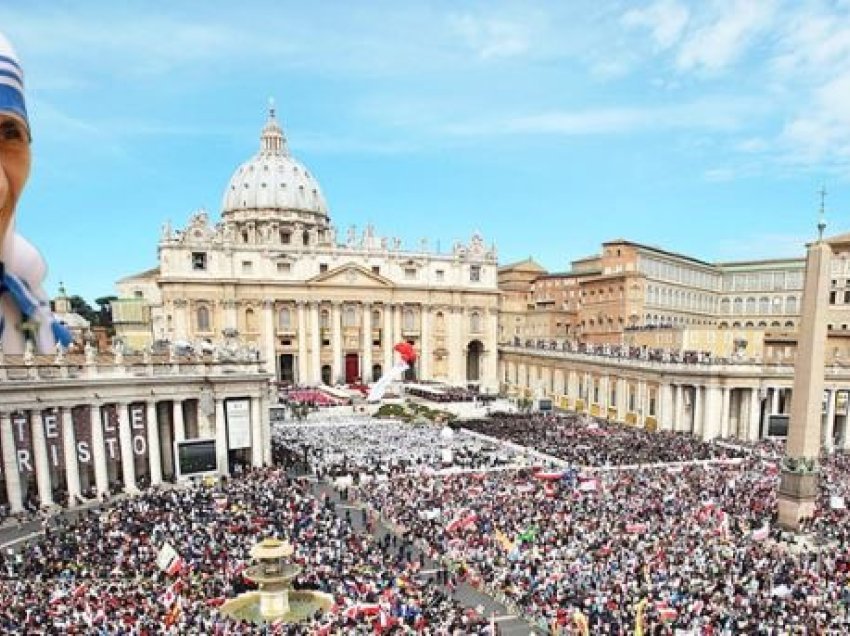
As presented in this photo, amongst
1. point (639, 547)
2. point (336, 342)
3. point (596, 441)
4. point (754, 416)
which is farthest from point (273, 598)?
point (336, 342)

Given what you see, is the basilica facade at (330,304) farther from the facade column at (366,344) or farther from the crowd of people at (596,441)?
the crowd of people at (596,441)

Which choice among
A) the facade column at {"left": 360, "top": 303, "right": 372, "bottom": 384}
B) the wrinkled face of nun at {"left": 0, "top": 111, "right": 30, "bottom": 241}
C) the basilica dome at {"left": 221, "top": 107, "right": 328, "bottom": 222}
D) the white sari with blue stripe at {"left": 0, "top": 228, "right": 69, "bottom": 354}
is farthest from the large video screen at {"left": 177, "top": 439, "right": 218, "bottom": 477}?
the basilica dome at {"left": 221, "top": 107, "right": 328, "bottom": 222}

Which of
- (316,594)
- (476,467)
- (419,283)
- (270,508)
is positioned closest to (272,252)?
(419,283)

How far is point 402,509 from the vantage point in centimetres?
2706

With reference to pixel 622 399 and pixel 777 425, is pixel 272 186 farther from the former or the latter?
pixel 777 425

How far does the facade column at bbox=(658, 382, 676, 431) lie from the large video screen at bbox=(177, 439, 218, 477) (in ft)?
108

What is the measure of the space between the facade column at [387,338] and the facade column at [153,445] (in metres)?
48.8

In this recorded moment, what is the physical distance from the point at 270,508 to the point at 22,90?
20.3m

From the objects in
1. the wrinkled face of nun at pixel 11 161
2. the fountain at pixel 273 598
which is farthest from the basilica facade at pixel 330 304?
the wrinkled face of nun at pixel 11 161

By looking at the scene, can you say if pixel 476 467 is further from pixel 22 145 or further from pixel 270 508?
pixel 22 145

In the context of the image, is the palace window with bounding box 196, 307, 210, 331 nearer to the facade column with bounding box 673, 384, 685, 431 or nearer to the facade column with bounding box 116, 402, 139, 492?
the facade column with bounding box 116, 402, 139, 492

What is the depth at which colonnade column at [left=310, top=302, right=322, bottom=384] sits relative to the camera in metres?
78.6

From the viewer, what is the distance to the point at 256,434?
36125 millimetres

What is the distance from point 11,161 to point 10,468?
25.3 m
